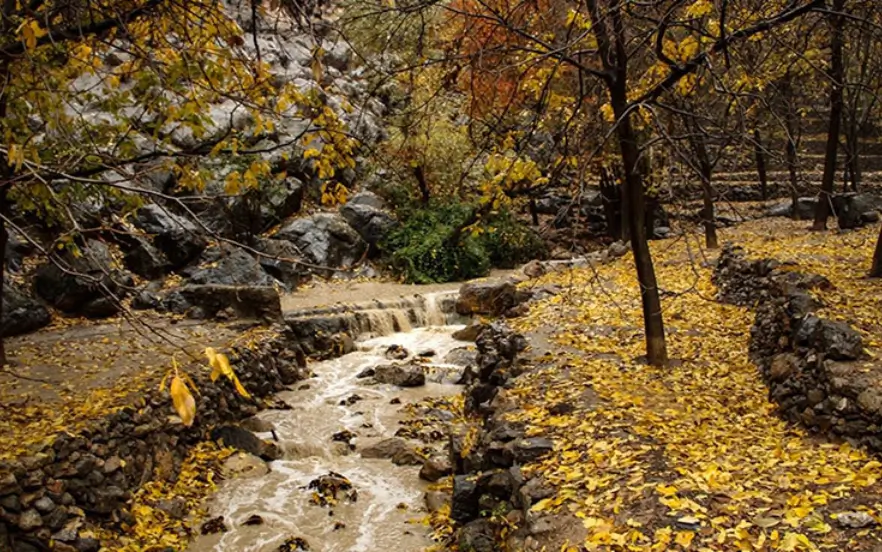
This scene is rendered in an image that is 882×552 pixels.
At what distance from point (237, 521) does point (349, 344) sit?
6.98 m

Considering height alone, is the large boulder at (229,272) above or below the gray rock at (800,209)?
above

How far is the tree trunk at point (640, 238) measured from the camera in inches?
265

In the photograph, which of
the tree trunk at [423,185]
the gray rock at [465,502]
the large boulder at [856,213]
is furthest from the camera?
the tree trunk at [423,185]

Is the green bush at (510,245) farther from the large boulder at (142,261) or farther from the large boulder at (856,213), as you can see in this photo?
the large boulder at (142,261)

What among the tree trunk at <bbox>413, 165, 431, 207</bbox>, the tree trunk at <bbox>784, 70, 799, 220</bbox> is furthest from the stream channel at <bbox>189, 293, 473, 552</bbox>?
the tree trunk at <bbox>413, 165, 431, 207</bbox>

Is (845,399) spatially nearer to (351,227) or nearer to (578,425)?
(578,425)

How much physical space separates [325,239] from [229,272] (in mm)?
4539

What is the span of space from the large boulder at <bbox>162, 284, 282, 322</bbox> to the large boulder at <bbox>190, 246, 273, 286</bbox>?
270 centimetres

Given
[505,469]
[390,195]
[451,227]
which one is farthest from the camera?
[390,195]

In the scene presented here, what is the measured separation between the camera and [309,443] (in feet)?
29.0

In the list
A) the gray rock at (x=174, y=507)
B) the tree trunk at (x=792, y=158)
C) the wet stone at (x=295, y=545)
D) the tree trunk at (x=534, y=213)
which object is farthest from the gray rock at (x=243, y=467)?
the tree trunk at (x=534, y=213)

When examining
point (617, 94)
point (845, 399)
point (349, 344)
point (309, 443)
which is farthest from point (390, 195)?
point (845, 399)

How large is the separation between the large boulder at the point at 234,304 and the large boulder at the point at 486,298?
4.65 m

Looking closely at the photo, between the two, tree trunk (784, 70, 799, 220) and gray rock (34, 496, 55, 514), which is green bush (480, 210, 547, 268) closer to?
tree trunk (784, 70, 799, 220)
